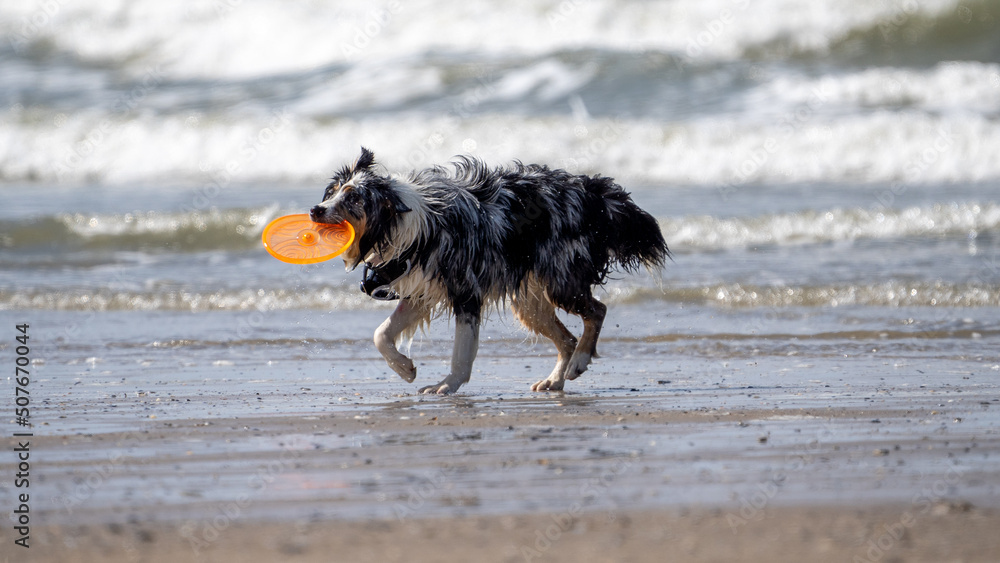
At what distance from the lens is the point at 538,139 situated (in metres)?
17.2

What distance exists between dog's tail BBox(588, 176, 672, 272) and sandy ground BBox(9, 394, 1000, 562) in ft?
5.30

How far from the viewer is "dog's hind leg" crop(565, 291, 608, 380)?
6.62 metres

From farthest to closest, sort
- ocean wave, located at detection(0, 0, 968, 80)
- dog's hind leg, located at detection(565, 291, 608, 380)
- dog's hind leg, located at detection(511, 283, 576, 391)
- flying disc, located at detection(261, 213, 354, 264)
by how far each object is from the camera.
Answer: ocean wave, located at detection(0, 0, 968, 80), dog's hind leg, located at detection(511, 283, 576, 391), dog's hind leg, located at detection(565, 291, 608, 380), flying disc, located at detection(261, 213, 354, 264)

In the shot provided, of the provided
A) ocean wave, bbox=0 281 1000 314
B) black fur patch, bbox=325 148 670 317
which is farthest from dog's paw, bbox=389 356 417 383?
ocean wave, bbox=0 281 1000 314

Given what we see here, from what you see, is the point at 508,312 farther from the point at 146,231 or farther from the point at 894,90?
the point at 894,90

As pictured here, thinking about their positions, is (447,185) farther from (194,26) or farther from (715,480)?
(194,26)

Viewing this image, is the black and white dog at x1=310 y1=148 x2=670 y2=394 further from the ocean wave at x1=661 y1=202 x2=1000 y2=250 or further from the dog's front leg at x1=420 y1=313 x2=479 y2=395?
the ocean wave at x1=661 y1=202 x2=1000 y2=250

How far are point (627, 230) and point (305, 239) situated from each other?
6.45ft

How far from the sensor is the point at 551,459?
4.31m

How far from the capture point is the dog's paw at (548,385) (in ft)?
21.2

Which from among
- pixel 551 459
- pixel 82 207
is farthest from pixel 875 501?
pixel 82 207

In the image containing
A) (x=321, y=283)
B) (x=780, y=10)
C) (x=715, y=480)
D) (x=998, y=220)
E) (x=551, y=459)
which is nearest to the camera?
(x=715, y=480)

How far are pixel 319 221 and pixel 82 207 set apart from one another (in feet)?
33.2

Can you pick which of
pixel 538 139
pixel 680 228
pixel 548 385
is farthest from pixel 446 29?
pixel 548 385
